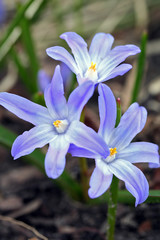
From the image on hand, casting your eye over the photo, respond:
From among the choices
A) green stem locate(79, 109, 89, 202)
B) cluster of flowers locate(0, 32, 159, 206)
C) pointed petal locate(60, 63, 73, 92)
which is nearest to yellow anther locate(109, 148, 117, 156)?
cluster of flowers locate(0, 32, 159, 206)

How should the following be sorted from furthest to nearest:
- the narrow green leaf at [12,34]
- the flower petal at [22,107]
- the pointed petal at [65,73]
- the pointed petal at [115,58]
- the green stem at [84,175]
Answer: the pointed petal at [65,73] → the narrow green leaf at [12,34] → the green stem at [84,175] → the pointed petal at [115,58] → the flower petal at [22,107]

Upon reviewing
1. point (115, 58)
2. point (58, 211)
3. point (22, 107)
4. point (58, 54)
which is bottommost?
Result: point (58, 211)

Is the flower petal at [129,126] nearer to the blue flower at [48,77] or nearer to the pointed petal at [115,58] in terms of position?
the pointed petal at [115,58]

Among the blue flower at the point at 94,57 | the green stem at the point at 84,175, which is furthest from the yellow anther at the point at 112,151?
the green stem at the point at 84,175

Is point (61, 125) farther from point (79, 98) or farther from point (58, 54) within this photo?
point (58, 54)

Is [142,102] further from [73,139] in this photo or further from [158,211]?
[73,139]

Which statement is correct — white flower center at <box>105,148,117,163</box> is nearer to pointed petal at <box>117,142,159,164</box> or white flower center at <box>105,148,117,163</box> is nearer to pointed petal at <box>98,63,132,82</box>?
pointed petal at <box>117,142,159,164</box>

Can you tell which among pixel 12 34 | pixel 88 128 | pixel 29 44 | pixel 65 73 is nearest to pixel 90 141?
pixel 88 128
